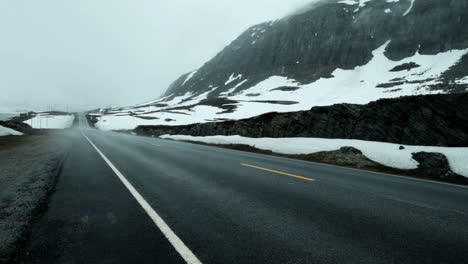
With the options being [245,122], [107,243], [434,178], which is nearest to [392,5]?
[245,122]

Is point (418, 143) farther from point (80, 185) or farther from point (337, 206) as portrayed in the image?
point (80, 185)

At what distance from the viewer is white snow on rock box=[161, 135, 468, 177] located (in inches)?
354

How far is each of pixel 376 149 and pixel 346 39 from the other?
461 ft

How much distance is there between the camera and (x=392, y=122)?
41.2ft

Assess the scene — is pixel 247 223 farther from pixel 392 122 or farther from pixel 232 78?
pixel 232 78

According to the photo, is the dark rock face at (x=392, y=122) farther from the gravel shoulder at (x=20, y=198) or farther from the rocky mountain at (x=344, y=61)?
the rocky mountain at (x=344, y=61)

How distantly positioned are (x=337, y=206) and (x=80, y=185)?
5966 mm

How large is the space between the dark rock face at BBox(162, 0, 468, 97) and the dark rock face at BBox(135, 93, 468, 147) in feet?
211

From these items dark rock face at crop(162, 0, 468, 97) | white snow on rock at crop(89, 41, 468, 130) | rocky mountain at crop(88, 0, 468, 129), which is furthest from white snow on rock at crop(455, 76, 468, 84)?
dark rock face at crop(162, 0, 468, 97)

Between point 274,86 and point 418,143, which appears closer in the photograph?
point 418,143

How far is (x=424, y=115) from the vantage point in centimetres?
1145

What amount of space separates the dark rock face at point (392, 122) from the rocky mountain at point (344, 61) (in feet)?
138

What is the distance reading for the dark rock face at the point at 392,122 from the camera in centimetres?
1054

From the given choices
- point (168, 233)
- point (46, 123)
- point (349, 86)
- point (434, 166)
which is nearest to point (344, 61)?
point (349, 86)
